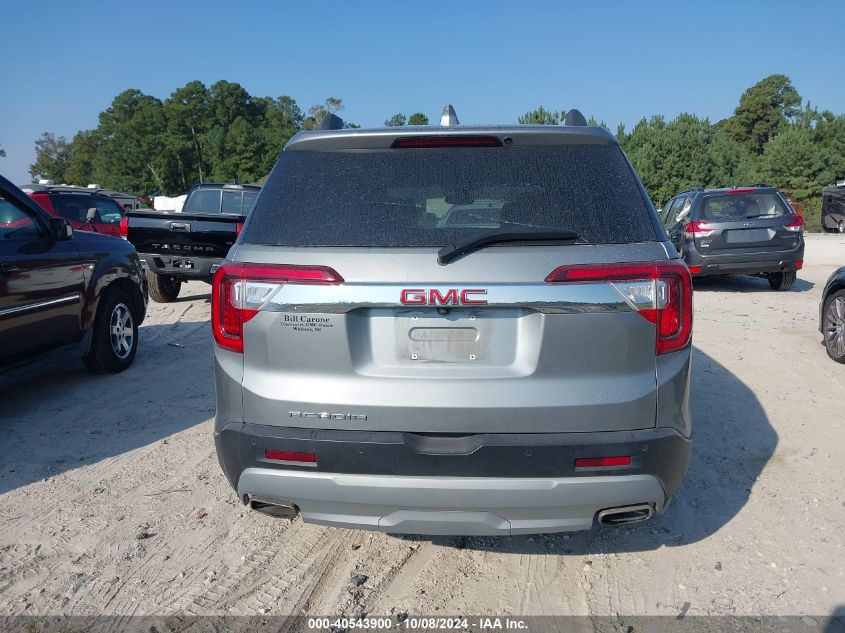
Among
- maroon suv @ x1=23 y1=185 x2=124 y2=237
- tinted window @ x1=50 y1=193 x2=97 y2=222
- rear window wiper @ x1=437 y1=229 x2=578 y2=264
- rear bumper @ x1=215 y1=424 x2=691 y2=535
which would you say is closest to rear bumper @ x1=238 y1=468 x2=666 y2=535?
rear bumper @ x1=215 y1=424 x2=691 y2=535

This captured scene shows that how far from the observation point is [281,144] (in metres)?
94.9

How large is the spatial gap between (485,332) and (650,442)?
760 millimetres

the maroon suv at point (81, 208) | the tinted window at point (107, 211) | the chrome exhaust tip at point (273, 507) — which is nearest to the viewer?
the chrome exhaust tip at point (273, 507)

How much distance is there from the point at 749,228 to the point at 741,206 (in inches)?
21.0

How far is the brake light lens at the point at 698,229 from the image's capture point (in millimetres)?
11234

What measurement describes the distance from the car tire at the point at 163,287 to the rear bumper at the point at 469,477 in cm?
885

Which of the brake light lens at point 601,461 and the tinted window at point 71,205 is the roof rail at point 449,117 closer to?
the brake light lens at point 601,461

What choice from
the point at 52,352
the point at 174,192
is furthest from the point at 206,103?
the point at 52,352

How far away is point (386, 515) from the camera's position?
2.56 meters

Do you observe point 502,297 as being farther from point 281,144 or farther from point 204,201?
point 281,144

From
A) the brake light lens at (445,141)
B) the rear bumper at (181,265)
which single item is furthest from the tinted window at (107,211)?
the brake light lens at (445,141)

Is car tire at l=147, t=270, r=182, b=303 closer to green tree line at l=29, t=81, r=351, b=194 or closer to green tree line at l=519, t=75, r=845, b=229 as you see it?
green tree line at l=519, t=75, r=845, b=229

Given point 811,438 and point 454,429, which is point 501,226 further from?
point 811,438

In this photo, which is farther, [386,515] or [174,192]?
[174,192]
